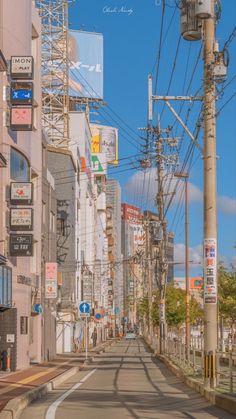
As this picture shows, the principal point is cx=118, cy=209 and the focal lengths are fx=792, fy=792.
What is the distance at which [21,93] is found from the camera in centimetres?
3064

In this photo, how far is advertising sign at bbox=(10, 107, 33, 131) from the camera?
99.8ft

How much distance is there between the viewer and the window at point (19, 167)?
1420 inches

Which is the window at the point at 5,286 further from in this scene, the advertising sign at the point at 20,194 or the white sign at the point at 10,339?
the advertising sign at the point at 20,194

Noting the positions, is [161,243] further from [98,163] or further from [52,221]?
[98,163]

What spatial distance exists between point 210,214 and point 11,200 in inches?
553

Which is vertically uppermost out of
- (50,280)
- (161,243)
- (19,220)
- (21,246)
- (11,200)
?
(11,200)

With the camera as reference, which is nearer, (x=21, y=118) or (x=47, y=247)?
(x=21, y=118)

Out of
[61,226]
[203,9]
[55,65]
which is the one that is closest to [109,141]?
[55,65]

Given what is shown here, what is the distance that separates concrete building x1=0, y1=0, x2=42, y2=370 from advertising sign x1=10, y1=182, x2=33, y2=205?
95mm

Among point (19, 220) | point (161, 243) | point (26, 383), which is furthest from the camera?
point (161, 243)

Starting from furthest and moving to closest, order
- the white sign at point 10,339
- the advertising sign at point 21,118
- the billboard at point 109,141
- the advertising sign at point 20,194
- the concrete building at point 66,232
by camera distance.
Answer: the billboard at point 109,141, the concrete building at point 66,232, the white sign at point 10,339, the advertising sign at point 20,194, the advertising sign at point 21,118

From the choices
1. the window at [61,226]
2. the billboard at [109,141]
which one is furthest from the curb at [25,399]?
the billboard at [109,141]

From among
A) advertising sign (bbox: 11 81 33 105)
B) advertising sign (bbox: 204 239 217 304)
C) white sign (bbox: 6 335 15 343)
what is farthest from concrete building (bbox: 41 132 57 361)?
advertising sign (bbox: 204 239 217 304)

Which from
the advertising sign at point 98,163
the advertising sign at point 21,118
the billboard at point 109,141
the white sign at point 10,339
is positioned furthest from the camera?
the billboard at point 109,141
